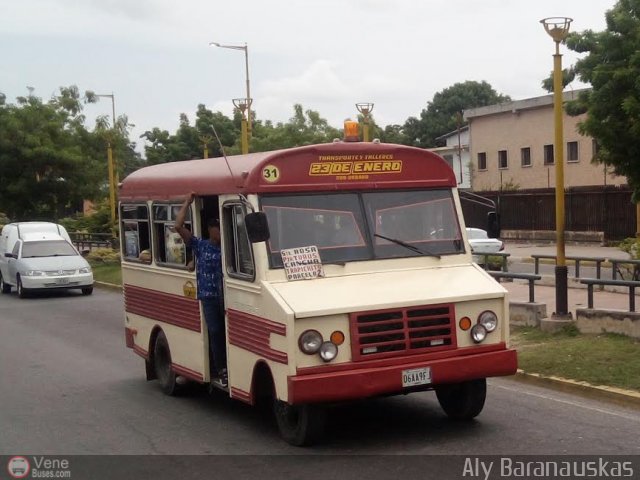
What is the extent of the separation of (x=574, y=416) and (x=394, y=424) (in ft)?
5.62

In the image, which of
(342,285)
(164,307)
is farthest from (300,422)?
(164,307)

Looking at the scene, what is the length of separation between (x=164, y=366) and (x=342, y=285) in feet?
12.2

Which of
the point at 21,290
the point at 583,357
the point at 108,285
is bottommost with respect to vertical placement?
the point at 108,285

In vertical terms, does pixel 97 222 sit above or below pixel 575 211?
above

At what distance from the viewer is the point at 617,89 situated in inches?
750

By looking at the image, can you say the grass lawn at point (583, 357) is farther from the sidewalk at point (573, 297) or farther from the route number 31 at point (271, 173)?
the route number 31 at point (271, 173)

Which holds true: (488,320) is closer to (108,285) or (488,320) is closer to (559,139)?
(559,139)

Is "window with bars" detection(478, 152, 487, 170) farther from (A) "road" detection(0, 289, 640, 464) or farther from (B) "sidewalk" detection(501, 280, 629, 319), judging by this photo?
(A) "road" detection(0, 289, 640, 464)

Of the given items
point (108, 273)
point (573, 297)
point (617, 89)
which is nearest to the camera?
point (573, 297)

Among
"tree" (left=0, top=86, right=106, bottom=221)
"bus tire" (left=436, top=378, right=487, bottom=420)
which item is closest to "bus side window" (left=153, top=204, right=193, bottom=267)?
"bus tire" (left=436, top=378, right=487, bottom=420)

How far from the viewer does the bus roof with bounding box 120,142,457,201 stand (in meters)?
8.22

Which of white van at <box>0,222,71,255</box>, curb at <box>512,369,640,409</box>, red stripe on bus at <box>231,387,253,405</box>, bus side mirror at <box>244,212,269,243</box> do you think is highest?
bus side mirror at <box>244,212,269,243</box>

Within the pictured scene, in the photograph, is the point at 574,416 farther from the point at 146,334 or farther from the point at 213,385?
the point at 146,334

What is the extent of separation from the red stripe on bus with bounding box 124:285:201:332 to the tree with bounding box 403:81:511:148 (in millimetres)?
76872
